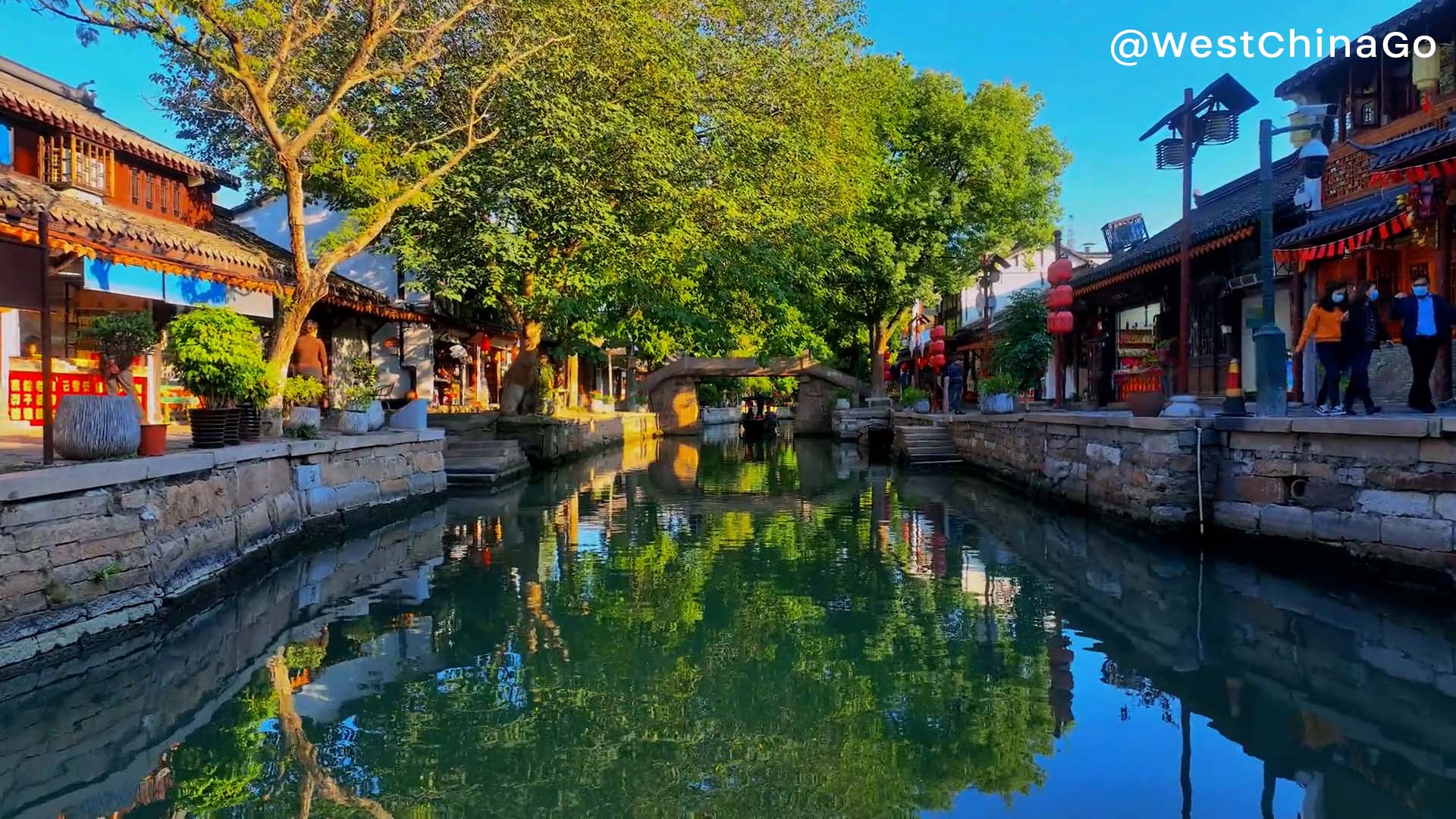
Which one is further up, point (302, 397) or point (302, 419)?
point (302, 397)

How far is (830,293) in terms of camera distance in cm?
2459

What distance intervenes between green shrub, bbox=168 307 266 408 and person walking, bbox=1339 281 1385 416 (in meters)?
10.6

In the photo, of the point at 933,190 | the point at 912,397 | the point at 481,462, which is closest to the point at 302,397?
the point at 481,462

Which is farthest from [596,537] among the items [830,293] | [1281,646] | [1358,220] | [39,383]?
[830,293]

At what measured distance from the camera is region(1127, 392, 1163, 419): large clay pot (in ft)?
34.0

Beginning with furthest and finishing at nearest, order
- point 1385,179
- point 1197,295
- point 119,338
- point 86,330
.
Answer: point 1197,295 → point 86,330 → point 1385,179 → point 119,338

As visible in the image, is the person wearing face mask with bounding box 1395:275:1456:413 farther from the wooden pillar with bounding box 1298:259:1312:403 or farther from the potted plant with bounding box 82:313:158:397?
the potted plant with bounding box 82:313:158:397

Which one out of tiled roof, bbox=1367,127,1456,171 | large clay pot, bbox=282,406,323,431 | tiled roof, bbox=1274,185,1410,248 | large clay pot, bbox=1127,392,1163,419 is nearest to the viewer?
tiled roof, bbox=1367,127,1456,171

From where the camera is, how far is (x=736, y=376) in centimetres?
3403

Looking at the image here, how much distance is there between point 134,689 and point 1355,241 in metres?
12.4

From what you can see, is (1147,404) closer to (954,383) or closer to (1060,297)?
(1060,297)

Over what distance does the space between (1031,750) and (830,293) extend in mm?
20877

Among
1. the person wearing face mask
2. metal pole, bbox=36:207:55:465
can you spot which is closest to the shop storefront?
metal pole, bbox=36:207:55:465

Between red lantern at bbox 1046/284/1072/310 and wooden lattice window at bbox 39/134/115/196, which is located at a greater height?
wooden lattice window at bbox 39/134/115/196
